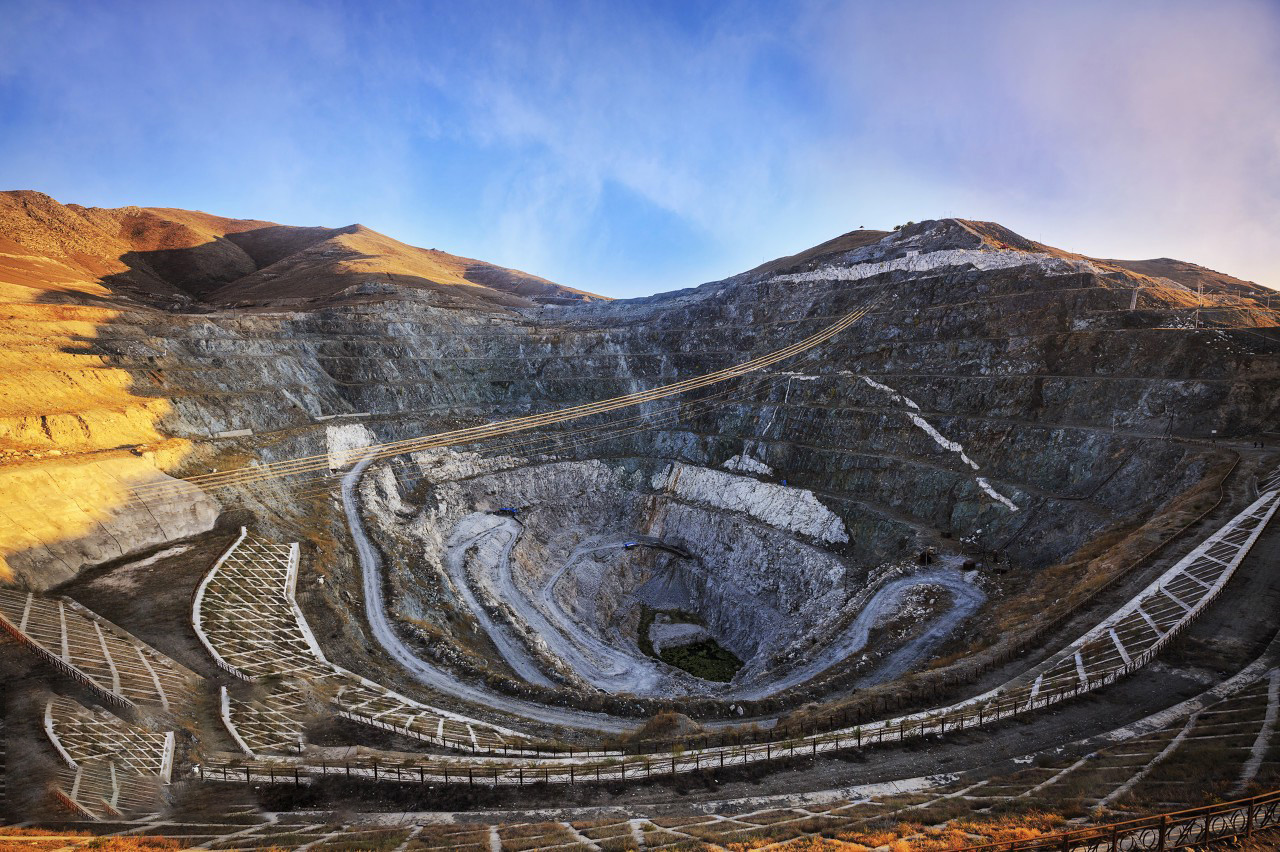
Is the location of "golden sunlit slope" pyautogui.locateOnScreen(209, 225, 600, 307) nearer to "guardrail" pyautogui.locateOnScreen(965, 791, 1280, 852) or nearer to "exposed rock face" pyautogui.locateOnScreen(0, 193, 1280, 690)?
"exposed rock face" pyautogui.locateOnScreen(0, 193, 1280, 690)

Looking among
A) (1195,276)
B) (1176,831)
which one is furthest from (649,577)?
(1195,276)

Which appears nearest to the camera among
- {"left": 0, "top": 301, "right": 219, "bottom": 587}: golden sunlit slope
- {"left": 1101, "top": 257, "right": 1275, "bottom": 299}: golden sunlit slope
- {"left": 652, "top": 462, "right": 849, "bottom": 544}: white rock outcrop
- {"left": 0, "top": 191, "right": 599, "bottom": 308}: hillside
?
{"left": 0, "top": 301, "right": 219, "bottom": 587}: golden sunlit slope

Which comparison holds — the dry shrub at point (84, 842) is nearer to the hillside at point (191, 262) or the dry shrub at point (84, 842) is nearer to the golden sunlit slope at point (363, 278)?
the hillside at point (191, 262)

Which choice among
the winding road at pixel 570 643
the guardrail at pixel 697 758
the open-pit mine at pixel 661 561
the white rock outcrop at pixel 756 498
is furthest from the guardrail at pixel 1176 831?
the white rock outcrop at pixel 756 498

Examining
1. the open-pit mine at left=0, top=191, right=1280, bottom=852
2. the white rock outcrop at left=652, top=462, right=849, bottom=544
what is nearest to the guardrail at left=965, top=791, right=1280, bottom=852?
the open-pit mine at left=0, top=191, right=1280, bottom=852

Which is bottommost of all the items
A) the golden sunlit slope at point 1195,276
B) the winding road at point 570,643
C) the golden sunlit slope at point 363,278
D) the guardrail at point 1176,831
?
the winding road at point 570,643

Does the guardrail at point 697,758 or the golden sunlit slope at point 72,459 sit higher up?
the golden sunlit slope at point 72,459
